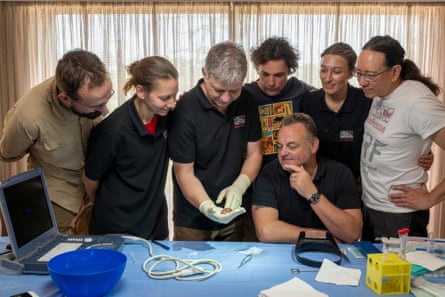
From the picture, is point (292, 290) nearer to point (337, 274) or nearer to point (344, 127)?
point (337, 274)

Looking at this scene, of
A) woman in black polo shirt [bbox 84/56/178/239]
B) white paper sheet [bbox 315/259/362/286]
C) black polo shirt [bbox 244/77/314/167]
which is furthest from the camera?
black polo shirt [bbox 244/77/314/167]

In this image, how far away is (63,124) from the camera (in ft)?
6.68

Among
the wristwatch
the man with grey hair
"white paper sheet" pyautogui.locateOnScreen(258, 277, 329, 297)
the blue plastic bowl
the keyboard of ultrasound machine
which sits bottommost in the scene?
"white paper sheet" pyautogui.locateOnScreen(258, 277, 329, 297)

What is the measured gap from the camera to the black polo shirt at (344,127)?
2.39 meters

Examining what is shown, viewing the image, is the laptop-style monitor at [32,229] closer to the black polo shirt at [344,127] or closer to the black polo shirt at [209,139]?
the black polo shirt at [209,139]

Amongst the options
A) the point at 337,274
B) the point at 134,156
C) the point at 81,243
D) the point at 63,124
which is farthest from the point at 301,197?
the point at 63,124

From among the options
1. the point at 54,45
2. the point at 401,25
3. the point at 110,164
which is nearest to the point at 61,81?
the point at 110,164

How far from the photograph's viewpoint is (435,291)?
149cm

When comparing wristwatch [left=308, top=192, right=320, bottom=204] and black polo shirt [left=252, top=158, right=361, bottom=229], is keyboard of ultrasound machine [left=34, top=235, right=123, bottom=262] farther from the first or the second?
wristwatch [left=308, top=192, right=320, bottom=204]

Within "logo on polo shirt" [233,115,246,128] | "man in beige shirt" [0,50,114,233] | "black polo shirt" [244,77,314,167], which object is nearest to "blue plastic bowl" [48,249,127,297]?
"man in beige shirt" [0,50,114,233]

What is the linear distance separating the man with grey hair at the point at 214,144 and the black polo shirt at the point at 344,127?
15.6 inches

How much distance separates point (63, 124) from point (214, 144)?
735 mm

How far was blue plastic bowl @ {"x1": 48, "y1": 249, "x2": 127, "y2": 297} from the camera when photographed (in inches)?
56.2

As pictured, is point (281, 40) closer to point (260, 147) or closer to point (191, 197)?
point (260, 147)
